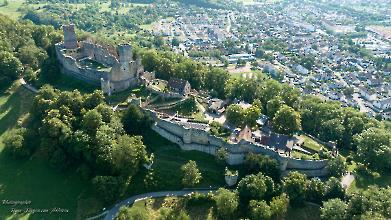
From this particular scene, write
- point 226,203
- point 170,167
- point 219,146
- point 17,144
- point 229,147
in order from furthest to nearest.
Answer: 1. point 17,144
2. point 219,146
3. point 170,167
4. point 229,147
5. point 226,203

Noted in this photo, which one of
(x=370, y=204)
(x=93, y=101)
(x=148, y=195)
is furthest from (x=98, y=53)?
(x=370, y=204)

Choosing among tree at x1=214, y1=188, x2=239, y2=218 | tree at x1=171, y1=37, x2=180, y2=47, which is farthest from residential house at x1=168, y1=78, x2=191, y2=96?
tree at x1=171, y1=37, x2=180, y2=47

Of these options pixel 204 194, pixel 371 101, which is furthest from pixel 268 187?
pixel 371 101

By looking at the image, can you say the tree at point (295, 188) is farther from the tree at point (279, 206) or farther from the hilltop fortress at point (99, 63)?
the hilltop fortress at point (99, 63)

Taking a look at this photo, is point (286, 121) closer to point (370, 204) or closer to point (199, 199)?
point (370, 204)

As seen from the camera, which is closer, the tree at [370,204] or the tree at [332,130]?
the tree at [370,204]

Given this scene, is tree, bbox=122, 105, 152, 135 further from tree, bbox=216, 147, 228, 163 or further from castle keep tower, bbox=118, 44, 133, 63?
tree, bbox=216, 147, 228, 163

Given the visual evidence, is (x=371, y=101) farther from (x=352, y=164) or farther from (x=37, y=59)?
(x=37, y=59)

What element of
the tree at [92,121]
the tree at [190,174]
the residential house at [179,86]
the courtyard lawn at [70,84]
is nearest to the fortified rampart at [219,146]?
the tree at [190,174]
